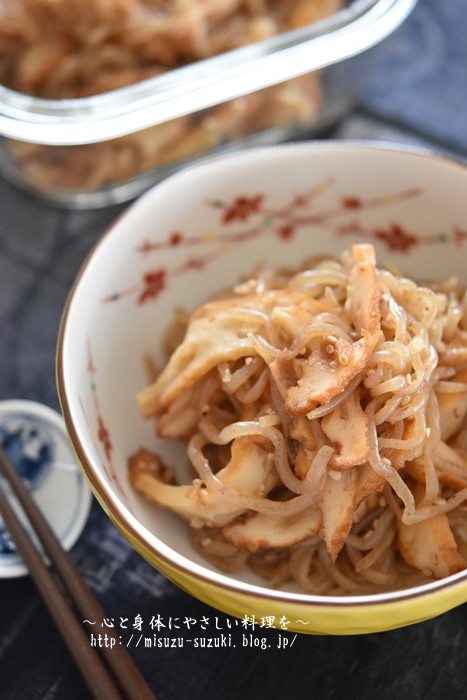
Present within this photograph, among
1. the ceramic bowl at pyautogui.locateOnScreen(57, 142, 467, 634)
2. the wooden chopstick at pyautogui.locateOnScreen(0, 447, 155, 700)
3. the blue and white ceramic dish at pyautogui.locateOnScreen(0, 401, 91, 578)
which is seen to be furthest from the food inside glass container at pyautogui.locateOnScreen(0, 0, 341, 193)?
the wooden chopstick at pyautogui.locateOnScreen(0, 447, 155, 700)

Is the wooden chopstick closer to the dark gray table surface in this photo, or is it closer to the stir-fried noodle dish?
the dark gray table surface

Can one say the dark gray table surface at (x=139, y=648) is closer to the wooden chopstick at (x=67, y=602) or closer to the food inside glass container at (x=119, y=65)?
the wooden chopstick at (x=67, y=602)

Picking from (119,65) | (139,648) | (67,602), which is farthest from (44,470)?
(119,65)

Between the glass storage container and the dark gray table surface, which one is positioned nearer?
the dark gray table surface

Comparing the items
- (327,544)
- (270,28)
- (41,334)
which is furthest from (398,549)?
(270,28)

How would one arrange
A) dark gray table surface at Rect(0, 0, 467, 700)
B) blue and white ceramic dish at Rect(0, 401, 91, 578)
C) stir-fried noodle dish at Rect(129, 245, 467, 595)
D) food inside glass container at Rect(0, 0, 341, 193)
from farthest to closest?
food inside glass container at Rect(0, 0, 341, 193) < blue and white ceramic dish at Rect(0, 401, 91, 578) < dark gray table surface at Rect(0, 0, 467, 700) < stir-fried noodle dish at Rect(129, 245, 467, 595)

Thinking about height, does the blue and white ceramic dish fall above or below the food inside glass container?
below

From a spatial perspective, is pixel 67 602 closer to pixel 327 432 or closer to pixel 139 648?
pixel 139 648
